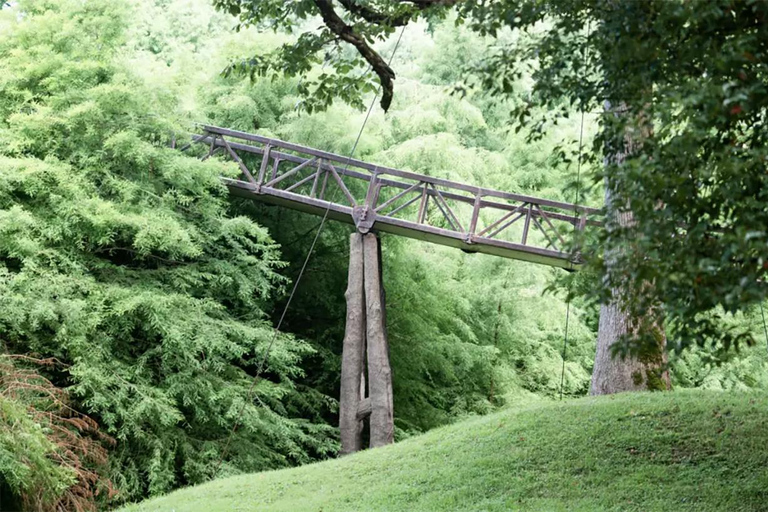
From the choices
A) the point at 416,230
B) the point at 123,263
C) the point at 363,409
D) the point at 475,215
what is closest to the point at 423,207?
the point at 416,230

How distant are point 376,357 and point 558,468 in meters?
3.84

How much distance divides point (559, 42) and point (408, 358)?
978 cm

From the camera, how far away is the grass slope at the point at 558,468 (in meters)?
6.25

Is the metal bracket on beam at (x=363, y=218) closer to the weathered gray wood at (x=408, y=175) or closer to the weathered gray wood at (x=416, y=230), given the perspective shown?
the weathered gray wood at (x=416, y=230)

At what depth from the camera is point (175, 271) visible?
10844mm

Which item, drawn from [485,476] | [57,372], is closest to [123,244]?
[57,372]

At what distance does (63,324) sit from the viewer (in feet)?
30.2

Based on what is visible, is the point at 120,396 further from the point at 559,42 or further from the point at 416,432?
the point at 559,42

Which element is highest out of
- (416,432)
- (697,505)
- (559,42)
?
(559,42)

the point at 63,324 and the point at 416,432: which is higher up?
the point at 63,324

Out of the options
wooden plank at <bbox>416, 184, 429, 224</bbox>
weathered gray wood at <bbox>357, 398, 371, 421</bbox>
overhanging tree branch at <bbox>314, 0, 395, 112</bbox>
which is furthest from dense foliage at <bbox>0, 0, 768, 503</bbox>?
wooden plank at <bbox>416, 184, 429, 224</bbox>

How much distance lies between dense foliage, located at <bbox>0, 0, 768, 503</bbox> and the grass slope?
1.55 m

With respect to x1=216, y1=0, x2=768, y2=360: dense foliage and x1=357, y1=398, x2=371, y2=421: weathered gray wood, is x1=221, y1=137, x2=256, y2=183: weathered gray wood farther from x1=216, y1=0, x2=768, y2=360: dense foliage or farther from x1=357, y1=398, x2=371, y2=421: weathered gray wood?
x1=216, y1=0, x2=768, y2=360: dense foliage

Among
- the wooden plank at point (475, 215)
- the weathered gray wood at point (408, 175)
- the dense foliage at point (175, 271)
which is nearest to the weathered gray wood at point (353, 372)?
the dense foliage at point (175, 271)
